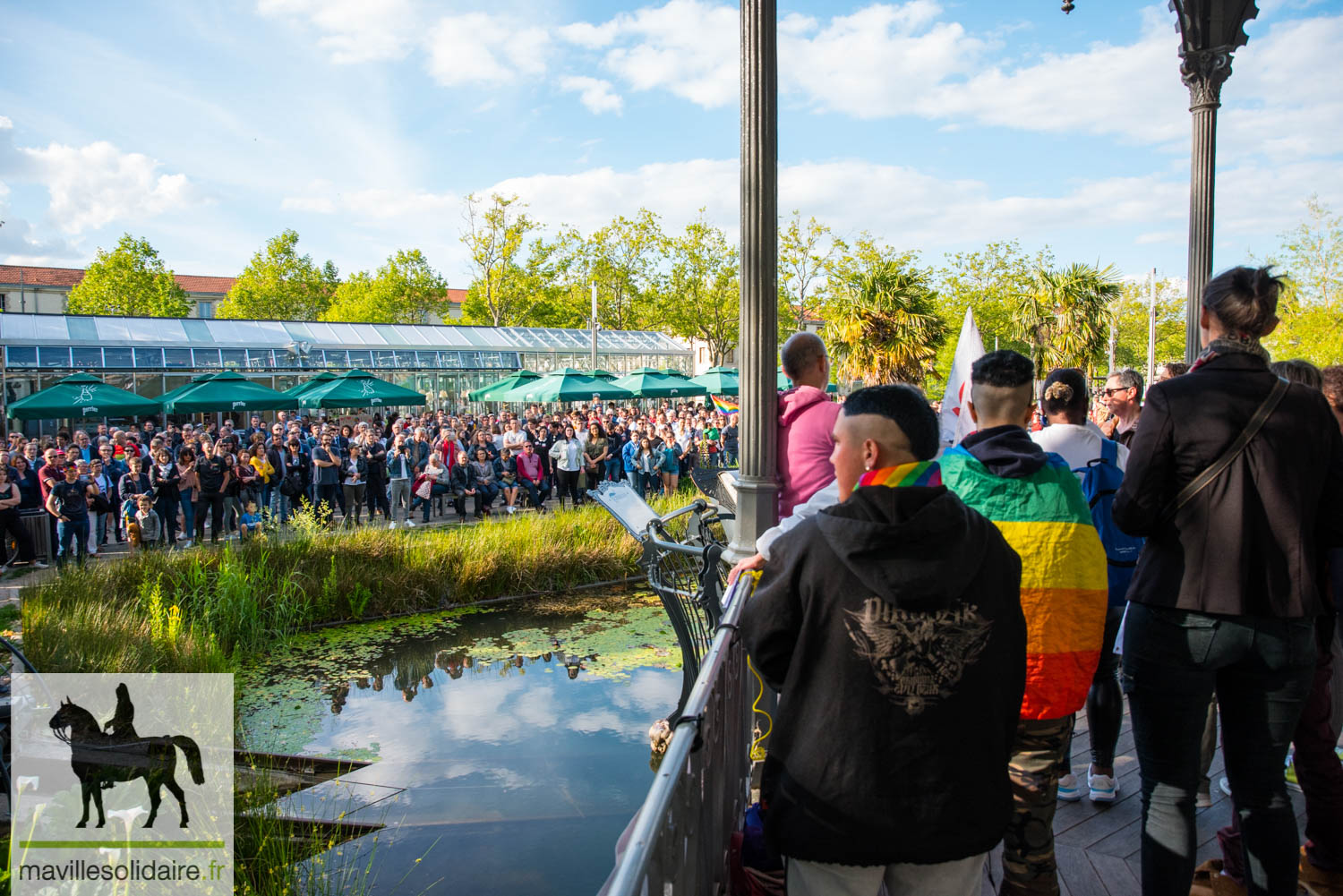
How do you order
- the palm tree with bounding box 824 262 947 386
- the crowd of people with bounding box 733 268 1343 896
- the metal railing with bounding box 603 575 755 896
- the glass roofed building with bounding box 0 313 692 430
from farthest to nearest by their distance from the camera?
1. the palm tree with bounding box 824 262 947 386
2. the glass roofed building with bounding box 0 313 692 430
3. the crowd of people with bounding box 733 268 1343 896
4. the metal railing with bounding box 603 575 755 896

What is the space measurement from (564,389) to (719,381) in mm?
6369

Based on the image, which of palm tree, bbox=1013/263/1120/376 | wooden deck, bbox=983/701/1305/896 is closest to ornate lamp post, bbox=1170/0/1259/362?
wooden deck, bbox=983/701/1305/896

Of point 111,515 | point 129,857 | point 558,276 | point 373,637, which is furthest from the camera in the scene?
point 558,276

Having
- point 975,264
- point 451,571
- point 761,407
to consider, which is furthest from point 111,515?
point 975,264

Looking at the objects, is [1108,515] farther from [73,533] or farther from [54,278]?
[54,278]

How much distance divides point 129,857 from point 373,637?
4.62 metres

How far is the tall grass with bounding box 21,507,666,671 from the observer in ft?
20.0

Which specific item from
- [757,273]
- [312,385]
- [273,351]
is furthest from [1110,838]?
[273,351]

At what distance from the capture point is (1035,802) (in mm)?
2271

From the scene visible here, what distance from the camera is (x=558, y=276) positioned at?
152 feet

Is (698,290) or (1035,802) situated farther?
(698,290)

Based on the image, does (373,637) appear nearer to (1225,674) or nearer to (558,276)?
(1225,674)

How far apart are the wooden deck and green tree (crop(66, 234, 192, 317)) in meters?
62.9

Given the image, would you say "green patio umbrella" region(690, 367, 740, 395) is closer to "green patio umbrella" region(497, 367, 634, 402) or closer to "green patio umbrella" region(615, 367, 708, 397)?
"green patio umbrella" region(615, 367, 708, 397)
